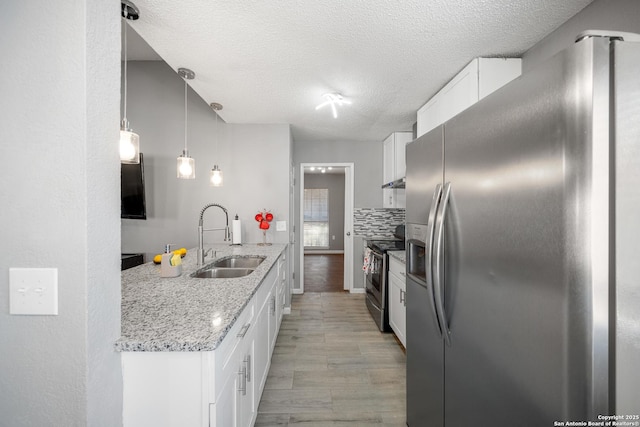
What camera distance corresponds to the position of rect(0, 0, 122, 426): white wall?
0.75 meters

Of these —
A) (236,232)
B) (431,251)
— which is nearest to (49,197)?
(431,251)

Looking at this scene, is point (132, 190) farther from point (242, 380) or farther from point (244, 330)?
point (242, 380)

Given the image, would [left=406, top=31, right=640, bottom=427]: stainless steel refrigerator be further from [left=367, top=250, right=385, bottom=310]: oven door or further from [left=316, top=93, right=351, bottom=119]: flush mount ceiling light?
[left=367, top=250, right=385, bottom=310]: oven door

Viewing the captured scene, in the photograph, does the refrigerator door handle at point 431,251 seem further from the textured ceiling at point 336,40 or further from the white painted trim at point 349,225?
the white painted trim at point 349,225

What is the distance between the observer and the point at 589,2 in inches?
53.9

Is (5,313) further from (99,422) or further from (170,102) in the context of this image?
(170,102)

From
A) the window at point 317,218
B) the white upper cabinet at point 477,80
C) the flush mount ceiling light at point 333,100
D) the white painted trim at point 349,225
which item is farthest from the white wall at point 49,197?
the window at point 317,218

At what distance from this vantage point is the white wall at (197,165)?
3336 mm

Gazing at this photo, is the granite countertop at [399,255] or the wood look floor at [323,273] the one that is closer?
the granite countertop at [399,255]

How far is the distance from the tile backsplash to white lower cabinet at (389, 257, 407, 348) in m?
1.48

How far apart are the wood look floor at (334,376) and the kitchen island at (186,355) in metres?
0.46

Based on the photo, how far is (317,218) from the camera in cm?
891

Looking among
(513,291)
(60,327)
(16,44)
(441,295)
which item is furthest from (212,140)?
(513,291)

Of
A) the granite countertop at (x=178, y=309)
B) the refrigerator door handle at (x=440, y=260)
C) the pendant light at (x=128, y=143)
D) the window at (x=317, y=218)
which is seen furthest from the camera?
the window at (x=317, y=218)
